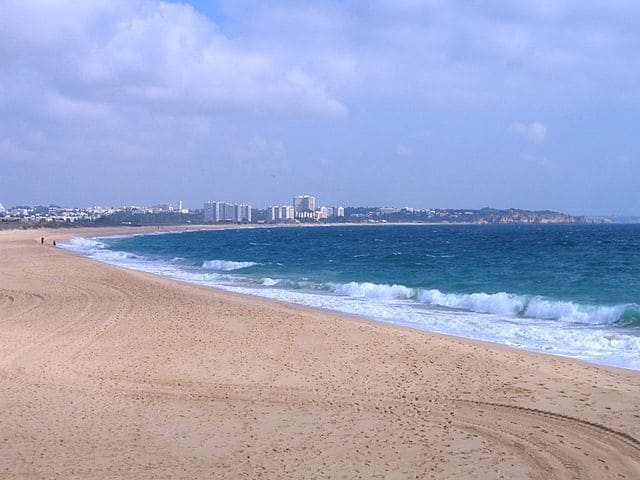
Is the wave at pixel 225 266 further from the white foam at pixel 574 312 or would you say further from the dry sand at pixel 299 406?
the dry sand at pixel 299 406

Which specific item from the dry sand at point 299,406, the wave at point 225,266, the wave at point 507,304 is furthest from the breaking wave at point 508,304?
the wave at point 225,266

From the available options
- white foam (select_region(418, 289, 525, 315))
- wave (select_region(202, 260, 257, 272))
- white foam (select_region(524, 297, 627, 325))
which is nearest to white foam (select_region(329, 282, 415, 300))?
white foam (select_region(418, 289, 525, 315))

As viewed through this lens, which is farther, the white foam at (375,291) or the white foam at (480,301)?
the white foam at (375,291)

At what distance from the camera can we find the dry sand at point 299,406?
6.15m

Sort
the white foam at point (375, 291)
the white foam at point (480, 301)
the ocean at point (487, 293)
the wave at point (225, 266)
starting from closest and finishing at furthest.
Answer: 1. the ocean at point (487, 293)
2. the white foam at point (480, 301)
3. the white foam at point (375, 291)
4. the wave at point (225, 266)

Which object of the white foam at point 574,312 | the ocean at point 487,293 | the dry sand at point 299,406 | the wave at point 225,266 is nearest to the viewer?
the dry sand at point 299,406

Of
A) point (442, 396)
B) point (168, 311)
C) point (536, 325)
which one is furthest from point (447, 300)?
point (442, 396)

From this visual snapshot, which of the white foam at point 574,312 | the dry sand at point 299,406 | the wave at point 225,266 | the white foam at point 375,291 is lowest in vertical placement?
the wave at point 225,266

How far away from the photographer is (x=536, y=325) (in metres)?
15.8

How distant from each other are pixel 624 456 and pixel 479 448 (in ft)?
4.68

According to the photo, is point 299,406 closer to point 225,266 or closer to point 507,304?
point 507,304

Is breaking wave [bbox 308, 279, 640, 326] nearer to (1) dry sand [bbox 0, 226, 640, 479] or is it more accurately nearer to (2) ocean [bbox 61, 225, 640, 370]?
(2) ocean [bbox 61, 225, 640, 370]

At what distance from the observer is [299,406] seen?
8.04 m

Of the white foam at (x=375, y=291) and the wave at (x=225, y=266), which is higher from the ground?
the white foam at (x=375, y=291)
